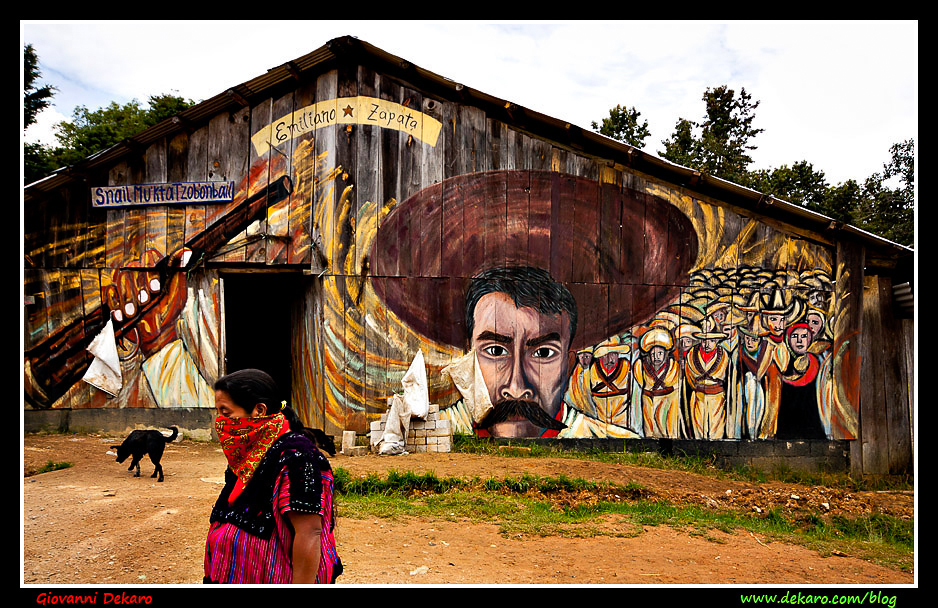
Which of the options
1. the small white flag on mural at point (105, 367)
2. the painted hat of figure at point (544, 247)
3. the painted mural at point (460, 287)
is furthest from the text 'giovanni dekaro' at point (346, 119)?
the small white flag on mural at point (105, 367)

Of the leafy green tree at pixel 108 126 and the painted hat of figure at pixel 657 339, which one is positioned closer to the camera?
the painted hat of figure at pixel 657 339

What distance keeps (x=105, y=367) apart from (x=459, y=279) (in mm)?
5712

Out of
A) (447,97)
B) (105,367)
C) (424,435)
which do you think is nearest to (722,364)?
(424,435)

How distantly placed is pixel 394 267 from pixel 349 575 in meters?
5.33

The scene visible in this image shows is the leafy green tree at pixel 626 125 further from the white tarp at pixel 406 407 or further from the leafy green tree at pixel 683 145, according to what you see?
the white tarp at pixel 406 407

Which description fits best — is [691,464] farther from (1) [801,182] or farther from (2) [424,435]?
(1) [801,182]

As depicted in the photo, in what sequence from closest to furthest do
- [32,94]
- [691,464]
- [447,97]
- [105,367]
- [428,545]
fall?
[428,545]
[691,464]
[105,367]
[447,97]
[32,94]

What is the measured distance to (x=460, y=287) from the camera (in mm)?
8891

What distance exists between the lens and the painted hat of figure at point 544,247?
888 centimetres

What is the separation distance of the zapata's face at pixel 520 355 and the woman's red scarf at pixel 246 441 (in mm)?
6359

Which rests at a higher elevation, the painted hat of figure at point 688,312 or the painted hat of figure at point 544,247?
the painted hat of figure at point 544,247

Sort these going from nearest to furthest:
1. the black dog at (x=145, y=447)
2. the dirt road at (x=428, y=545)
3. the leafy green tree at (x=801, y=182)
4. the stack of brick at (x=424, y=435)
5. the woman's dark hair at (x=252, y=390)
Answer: the woman's dark hair at (x=252, y=390) → the dirt road at (x=428, y=545) → the black dog at (x=145, y=447) → the stack of brick at (x=424, y=435) → the leafy green tree at (x=801, y=182)

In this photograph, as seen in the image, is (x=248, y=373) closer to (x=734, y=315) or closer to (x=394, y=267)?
(x=394, y=267)

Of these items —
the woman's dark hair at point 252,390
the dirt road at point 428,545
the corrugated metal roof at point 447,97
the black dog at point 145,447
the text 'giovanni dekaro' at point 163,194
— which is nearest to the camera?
the woman's dark hair at point 252,390
